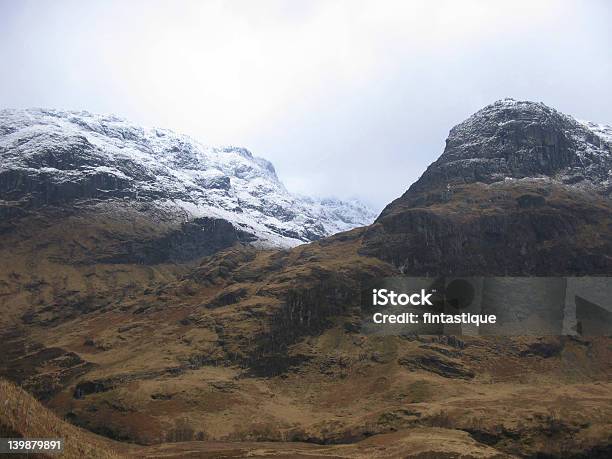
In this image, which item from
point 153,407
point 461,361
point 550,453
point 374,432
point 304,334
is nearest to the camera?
point 550,453

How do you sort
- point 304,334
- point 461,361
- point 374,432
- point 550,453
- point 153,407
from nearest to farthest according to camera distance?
1. point 550,453
2. point 374,432
3. point 153,407
4. point 461,361
5. point 304,334

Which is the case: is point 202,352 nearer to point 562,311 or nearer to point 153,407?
point 153,407

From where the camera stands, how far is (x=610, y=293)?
7726 inches

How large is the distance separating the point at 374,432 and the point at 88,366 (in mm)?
95550

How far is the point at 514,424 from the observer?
4737 inches

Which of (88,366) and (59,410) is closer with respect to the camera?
(59,410)

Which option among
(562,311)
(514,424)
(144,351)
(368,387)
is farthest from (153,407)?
(562,311)

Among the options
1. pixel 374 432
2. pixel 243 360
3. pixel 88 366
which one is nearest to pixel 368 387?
pixel 374 432

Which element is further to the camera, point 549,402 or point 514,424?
point 549,402

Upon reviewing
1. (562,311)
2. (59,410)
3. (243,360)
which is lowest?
(59,410)

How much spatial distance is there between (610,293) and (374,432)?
358 feet

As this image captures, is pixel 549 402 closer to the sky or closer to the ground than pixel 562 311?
closer to the ground

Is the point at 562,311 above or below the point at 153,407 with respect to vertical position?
above

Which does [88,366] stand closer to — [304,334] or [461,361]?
[304,334]
